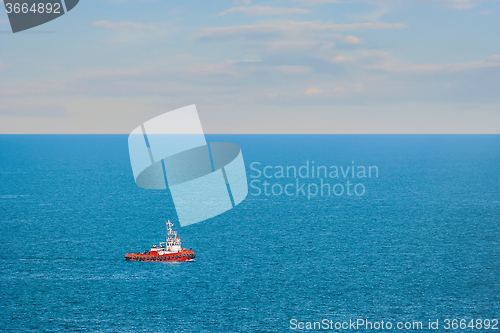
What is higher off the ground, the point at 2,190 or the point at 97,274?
the point at 97,274

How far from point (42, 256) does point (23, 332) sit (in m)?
33.2

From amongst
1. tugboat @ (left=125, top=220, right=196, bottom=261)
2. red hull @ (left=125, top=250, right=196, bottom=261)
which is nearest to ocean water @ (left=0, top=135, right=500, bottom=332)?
red hull @ (left=125, top=250, right=196, bottom=261)

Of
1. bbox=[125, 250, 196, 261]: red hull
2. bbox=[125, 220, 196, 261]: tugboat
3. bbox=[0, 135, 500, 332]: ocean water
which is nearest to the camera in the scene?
bbox=[0, 135, 500, 332]: ocean water

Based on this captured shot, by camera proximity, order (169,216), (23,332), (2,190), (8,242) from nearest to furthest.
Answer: (23,332) → (8,242) → (169,216) → (2,190)

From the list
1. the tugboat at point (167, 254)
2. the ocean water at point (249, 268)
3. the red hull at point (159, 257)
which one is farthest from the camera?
the tugboat at point (167, 254)

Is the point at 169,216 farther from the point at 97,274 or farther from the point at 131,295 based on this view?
the point at 131,295

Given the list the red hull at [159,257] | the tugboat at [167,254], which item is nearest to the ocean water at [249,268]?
the red hull at [159,257]

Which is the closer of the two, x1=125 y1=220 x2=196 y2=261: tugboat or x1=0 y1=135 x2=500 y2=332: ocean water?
x1=0 y1=135 x2=500 y2=332: ocean water

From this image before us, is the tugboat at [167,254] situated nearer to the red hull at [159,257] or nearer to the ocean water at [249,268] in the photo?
the red hull at [159,257]

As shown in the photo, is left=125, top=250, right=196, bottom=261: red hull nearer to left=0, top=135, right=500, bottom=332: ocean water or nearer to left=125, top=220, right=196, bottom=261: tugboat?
left=125, top=220, right=196, bottom=261: tugboat

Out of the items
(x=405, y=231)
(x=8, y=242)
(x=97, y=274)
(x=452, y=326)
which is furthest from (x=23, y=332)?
(x=405, y=231)

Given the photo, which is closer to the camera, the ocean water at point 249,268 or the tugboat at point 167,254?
the ocean water at point 249,268

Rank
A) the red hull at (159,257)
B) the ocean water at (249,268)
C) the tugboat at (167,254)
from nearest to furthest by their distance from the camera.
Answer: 1. the ocean water at (249,268)
2. the red hull at (159,257)
3. the tugboat at (167,254)

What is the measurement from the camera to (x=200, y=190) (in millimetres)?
185875
